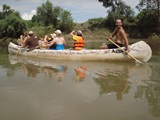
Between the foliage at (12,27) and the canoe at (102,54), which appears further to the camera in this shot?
the foliage at (12,27)

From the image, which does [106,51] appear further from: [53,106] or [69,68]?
[53,106]

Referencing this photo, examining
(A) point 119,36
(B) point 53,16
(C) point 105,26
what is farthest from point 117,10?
(A) point 119,36

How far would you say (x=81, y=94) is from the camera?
5.51 metres

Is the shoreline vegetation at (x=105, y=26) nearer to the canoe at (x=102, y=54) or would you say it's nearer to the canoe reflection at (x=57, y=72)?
the canoe at (x=102, y=54)

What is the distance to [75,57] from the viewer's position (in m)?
10.6

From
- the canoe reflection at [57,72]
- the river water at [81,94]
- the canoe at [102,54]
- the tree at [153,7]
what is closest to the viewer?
the river water at [81,94]

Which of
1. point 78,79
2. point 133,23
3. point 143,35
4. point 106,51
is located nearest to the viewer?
point 78,79

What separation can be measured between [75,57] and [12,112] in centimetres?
622

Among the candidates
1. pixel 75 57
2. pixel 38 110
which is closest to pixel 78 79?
pixel 38 110

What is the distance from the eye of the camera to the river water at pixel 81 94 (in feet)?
14.3

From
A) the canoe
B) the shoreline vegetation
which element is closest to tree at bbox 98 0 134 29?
the shoreline vegetation

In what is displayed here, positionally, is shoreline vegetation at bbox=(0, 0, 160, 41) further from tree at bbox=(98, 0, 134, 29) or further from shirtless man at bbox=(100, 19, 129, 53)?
shirtless man at bbox=(100, 19, 129, 53)

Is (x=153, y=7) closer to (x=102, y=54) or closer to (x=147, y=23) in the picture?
(x=147, y=23)

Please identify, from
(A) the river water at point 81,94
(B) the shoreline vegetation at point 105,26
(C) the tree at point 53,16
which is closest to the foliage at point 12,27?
(B) the shoreline vegetation at point 105,26
